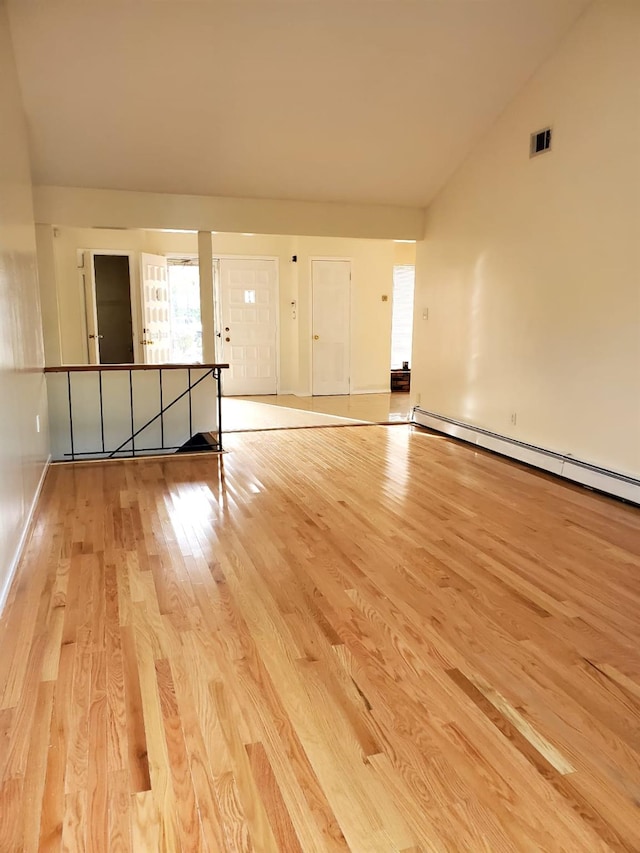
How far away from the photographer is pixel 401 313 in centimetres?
1048

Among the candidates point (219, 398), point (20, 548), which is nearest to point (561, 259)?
point (219, 398)

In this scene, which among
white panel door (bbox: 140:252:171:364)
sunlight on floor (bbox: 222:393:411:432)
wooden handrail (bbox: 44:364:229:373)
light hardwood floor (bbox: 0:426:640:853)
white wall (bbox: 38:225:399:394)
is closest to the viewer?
light hardwood floor (bbox: 0:426:640:853)

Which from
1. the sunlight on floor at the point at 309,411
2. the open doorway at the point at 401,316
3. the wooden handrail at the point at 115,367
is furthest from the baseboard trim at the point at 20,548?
the open doorway at the point at 401,316

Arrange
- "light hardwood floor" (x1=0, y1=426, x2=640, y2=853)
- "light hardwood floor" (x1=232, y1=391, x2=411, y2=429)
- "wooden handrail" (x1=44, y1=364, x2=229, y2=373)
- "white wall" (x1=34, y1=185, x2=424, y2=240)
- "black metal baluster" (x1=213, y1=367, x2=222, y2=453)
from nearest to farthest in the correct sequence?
"light hardwood floor" (x1=0, y1=426, x2=640, y2=853), "wooden handrail" (x1=44, y1=364, x2=229, y2=373), "black metal baluster" (x1=213, y1=367, x2=222, y2=453), "white wall" (x1=34, y1=185, x2=424, y2=240), "light hardwood floor" (x1=232, y1=391, x2=411, y2=429)

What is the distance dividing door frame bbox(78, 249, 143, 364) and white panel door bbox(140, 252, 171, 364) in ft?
0.43

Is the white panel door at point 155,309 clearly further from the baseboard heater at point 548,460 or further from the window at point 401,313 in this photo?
the baseboard heater at point 548,460

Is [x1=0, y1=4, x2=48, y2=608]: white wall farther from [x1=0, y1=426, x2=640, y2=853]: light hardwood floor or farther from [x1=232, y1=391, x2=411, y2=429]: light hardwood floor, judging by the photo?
[x1=232, y1=391, x2=411, y2=429]: light hardwood floor

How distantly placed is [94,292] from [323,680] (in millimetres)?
7260

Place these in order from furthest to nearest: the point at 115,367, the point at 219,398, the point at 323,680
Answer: the point at 219,398, the point at 115,367, the point at 323,680

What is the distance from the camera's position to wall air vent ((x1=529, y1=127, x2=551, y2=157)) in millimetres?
4707

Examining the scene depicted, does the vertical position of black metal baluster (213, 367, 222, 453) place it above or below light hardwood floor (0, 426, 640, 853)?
above

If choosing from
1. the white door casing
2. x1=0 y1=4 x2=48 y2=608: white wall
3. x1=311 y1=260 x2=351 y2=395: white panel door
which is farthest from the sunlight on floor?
x1=0 y1=4 x2=48 y2=608: white wall

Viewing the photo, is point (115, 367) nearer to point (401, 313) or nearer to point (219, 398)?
point (219, 398)

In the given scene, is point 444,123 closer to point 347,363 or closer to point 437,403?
point 437,403
